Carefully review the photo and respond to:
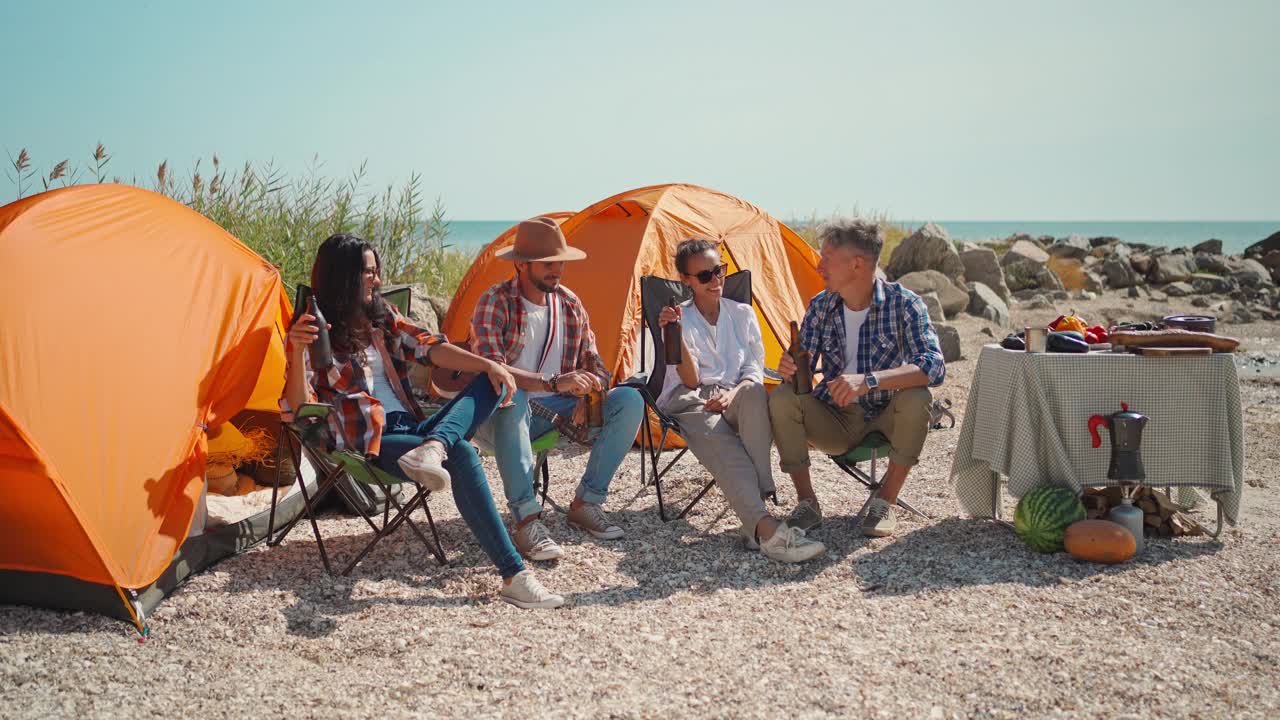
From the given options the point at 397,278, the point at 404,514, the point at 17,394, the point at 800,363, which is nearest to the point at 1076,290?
the point at 397,278

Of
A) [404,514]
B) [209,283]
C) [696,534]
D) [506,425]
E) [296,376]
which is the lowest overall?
[696,534]

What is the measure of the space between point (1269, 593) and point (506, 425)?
261cm

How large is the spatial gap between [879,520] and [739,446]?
62cm

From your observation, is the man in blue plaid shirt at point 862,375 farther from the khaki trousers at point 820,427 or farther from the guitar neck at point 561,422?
the guitar neck at point 561,422

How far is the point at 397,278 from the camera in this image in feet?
26.7

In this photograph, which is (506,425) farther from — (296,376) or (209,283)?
(209,283)

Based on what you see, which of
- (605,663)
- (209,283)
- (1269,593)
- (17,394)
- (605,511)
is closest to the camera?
(605,663)

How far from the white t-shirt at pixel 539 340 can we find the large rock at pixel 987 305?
7.96 metres

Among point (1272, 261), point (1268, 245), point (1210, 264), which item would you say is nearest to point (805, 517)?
point (1210, 264)

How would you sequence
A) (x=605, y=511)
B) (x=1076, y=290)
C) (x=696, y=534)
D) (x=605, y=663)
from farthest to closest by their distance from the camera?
(x=1076, y=290)
(x=605, y=511)
(x=696, y=534)
(x=605, y=663)

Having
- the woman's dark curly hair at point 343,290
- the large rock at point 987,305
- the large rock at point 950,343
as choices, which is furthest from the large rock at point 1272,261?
the woman's dark curly hair at point 343,290

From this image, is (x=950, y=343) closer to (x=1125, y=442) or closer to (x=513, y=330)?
(x=1125, y=442)

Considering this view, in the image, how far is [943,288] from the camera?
11.1 m

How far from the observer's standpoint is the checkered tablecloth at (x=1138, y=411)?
3.60m
